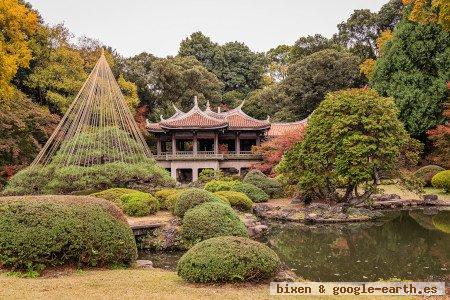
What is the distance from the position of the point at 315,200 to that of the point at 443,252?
31.4 feet

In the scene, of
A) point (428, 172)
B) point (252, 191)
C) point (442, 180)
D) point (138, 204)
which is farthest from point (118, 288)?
point (428, 172)

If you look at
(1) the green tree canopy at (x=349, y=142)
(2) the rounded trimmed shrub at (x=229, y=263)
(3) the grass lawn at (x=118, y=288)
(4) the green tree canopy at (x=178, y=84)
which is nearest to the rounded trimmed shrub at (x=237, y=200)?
(1) the green tree canopy at (x=349, y=142)

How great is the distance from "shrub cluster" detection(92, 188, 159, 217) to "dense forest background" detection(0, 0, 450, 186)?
27.5 feet

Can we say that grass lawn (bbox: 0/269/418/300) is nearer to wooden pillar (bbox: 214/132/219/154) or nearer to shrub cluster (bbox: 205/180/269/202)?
shrub cluster (bbox: 205/180/269/202)

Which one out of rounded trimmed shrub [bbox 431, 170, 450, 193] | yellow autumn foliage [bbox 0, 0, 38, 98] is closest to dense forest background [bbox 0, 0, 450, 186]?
yellow autumn foliage [bbox 0, 0, 38, 98]

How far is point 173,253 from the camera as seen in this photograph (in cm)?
1267

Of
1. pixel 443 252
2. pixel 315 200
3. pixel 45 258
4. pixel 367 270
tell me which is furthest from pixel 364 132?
pixel 45 258

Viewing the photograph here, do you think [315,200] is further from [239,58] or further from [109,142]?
[239,58]

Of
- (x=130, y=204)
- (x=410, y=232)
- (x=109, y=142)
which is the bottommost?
(x=410, y=232)

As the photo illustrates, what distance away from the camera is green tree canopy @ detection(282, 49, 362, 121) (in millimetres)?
40375

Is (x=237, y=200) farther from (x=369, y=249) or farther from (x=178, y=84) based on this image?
(x=178, y=84)

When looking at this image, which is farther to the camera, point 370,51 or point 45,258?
point 370,51

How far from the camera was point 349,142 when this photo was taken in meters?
18.5

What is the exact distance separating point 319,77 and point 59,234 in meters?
35.2
